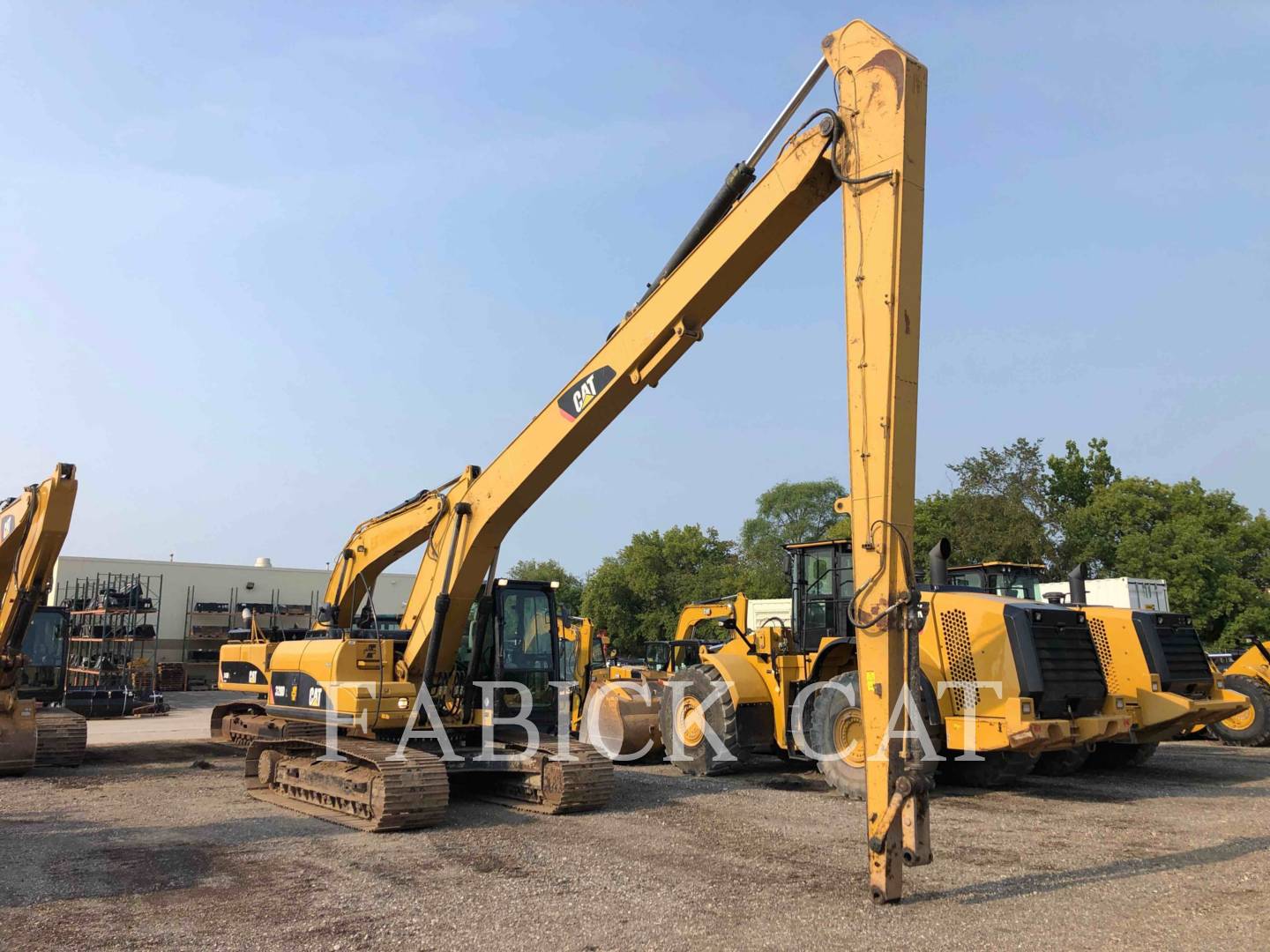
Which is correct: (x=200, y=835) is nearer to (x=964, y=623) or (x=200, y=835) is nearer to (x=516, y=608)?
(x=516, y=608)

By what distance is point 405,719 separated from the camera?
11.2 m

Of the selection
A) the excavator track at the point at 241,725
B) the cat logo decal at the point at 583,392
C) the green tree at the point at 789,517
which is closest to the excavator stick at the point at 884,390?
the cat logo decal at the point at 583,392

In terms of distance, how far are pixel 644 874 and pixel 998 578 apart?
9.17 metres

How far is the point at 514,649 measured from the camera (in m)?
11.6

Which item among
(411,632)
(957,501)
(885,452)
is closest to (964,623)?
(885,452)

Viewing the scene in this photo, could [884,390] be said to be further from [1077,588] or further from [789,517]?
[789,517]

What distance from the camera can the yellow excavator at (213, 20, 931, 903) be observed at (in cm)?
670

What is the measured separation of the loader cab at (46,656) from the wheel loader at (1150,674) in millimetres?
14734

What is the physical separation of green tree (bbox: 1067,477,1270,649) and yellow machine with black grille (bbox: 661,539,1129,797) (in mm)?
27878

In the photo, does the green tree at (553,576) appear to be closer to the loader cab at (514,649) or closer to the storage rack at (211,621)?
the storage rack at (211,621)

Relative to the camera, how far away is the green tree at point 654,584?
5503 cm

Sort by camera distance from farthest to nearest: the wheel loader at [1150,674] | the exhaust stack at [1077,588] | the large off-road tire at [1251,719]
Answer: the large off-road tire at [1251,719]
the exhaust stack at [1077,588]
the wheel loader at [1150,674]

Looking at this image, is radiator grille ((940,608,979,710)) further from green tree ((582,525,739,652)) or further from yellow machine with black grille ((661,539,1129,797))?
green tree ((582,525,739,652))

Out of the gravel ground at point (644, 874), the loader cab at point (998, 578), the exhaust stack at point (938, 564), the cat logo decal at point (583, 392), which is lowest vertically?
the gravel ground at point (644, 874)
